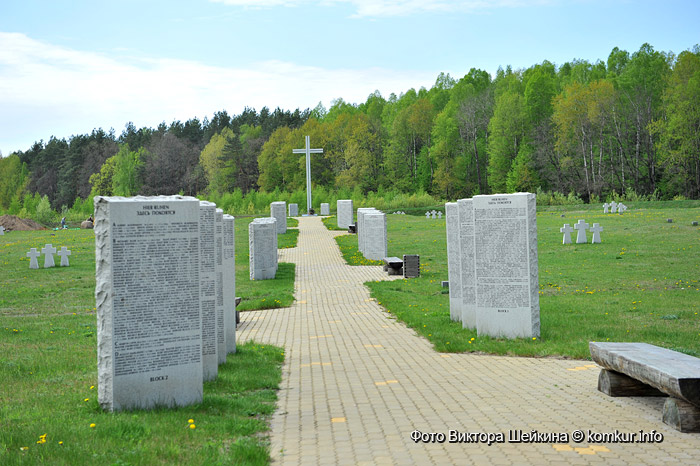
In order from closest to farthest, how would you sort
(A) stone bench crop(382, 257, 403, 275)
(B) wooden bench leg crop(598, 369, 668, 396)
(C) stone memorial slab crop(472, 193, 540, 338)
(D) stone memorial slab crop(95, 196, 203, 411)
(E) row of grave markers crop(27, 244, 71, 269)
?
1. (D) stone memorial slab crop(95, 196, 203, 411)
2. (B) wooden bench leg crop(598, 369, 668, 396)
3. (C) stone memorial slab crop(472, 193, 540, 338)
4. (A) stone bench crop(382, 257, 403, 275)
5. (E) row of grave markers crop(27, 244, 71, 269)

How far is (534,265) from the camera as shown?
996 centimetres

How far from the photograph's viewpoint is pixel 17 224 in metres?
53.5

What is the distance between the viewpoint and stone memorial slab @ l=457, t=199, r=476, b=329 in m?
11.2

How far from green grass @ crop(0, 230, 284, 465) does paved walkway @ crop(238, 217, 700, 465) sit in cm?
30

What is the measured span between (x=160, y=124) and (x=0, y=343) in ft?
395

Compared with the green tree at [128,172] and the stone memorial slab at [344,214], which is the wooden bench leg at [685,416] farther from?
the green tree at [128,172]

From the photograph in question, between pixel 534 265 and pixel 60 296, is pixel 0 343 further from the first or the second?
pixel 534 265

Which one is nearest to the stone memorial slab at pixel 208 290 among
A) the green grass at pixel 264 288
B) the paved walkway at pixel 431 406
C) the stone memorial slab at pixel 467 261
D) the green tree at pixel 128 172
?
the paved walkway at pixel 431 406

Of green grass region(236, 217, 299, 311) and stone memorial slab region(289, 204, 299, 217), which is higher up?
stone memorial slab region(289, 204, 299, 217)

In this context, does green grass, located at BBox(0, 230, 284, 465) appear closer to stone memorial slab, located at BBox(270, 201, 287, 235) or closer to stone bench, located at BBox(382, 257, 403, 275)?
stone bench, located at BBox(382, 257, 403, 275)

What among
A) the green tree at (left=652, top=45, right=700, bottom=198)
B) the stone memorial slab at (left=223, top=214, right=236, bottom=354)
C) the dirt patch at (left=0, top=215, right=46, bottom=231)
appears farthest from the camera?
the green tree at (left=652, top=45, right=700, bottom=198)

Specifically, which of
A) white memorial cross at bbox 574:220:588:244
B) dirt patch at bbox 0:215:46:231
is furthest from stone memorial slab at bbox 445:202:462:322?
dirt patch at bbox 0:215:46:231

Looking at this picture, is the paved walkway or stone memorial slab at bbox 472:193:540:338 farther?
stone memorial slab at bbox 472:193:540:338

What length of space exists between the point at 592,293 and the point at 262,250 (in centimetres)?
957
